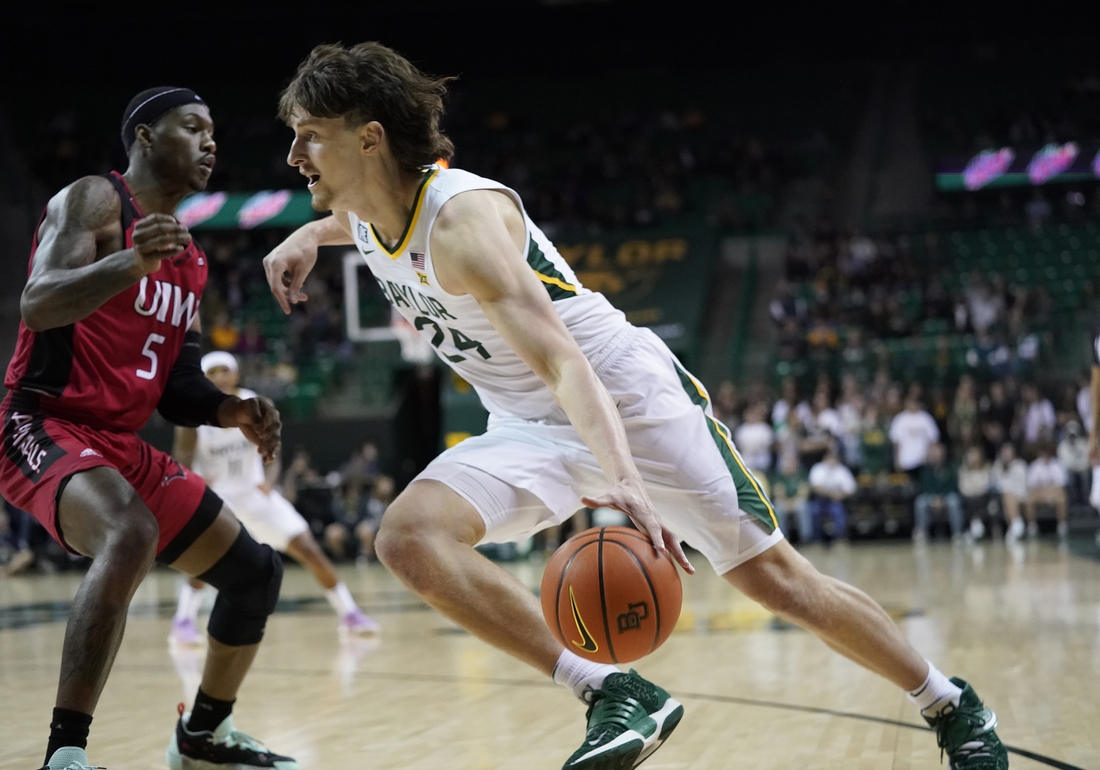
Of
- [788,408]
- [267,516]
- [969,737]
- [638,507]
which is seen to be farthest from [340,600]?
[788,408]

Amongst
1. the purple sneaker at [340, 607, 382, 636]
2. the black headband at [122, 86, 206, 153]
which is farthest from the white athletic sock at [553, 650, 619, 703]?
the purple sneaker at [340, 607, 382, 636]

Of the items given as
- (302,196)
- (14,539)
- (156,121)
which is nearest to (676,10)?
(302,196)

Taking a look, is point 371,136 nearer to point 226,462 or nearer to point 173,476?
point 173,476

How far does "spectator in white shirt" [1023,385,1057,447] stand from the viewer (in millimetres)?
14846

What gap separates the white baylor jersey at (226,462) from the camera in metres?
8.17

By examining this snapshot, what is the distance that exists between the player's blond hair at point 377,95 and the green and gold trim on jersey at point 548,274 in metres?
0.40

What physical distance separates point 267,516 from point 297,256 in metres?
4.46

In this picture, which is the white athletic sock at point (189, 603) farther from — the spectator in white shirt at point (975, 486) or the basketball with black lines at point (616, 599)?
the spectator in white shirt at point (975, 486)

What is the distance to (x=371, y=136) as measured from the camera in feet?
10.8

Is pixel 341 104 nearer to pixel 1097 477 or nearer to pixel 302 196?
pixel 1097 477

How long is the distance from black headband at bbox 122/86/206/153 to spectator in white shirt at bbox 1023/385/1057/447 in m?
13.1

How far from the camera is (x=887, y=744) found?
400cm

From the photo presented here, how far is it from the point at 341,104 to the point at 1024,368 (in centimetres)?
1463

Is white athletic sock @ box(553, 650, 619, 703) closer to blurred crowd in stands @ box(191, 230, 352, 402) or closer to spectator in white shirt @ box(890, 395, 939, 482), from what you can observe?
spectator in white shirt @ box(890, 395, 939, 482)
